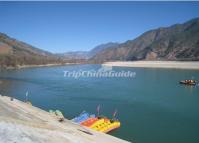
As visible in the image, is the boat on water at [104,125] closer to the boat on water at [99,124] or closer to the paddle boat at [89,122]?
the boat on water at [99,124]

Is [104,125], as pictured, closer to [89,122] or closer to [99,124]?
[99,124]

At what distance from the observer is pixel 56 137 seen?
745 inches

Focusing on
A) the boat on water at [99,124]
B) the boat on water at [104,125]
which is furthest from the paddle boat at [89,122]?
the boat on water at [104,125]

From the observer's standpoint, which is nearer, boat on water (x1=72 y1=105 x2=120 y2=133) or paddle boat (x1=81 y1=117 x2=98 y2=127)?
boat on water (x1=72 y1=105 x2=120 y2=133)

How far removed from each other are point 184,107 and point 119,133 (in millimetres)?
22135

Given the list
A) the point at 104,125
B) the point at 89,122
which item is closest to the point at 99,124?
the point at 104,125

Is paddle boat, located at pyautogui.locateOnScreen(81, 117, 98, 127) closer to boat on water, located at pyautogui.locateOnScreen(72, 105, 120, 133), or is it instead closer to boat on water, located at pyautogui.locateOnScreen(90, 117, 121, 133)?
boat on water, located at pyautogui.locateOnScreen(72, 105, 120, 133)

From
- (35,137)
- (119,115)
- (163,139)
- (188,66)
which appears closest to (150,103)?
(119,115)

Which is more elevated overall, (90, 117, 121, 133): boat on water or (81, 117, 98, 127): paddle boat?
(81, 117, 98, 127): paddle boat

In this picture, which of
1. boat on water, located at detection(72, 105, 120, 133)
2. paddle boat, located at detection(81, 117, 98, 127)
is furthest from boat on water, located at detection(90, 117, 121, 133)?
paddle boat, located at detection(81, 117, 98, 127)

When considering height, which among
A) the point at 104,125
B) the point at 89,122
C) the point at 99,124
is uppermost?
the point at 89,122

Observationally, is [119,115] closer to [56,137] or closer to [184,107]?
[184,107]

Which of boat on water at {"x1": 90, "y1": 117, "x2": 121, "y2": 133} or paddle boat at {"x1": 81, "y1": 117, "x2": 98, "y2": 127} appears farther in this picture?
paddle boat at {"x1": 81, "y1": 117, "x2": 98, "y2": 127}

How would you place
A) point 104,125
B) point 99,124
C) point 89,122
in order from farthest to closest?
point 89,122, point 104,125, point 99,124
